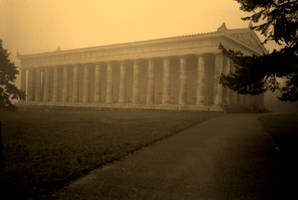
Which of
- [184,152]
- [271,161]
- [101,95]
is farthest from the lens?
[101,95]

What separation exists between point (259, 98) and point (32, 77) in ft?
197

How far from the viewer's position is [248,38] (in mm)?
44094

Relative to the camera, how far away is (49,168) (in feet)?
20.6

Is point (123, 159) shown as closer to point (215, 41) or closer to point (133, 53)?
point (215, 41)

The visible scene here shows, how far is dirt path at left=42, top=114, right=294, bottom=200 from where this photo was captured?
15.7 ft

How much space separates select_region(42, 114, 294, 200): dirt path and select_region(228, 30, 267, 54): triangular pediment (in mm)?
33446

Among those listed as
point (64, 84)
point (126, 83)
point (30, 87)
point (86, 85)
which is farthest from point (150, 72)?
point (30, 87)

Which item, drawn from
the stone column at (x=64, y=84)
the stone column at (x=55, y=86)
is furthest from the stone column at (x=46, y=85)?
the stone column at (x=64, y=84)

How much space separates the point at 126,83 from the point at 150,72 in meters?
10.5

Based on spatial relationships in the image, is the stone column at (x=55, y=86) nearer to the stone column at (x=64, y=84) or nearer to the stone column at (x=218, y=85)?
the stone column at (x=64, y=84)

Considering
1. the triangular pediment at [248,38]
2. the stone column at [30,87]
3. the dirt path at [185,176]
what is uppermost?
the triangular pediment at [248,38]

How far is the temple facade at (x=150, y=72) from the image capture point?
122ft

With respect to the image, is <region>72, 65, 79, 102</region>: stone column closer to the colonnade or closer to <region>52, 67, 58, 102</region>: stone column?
the colonnade

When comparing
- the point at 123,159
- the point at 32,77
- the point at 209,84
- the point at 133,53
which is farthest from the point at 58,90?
the point at 123,159
